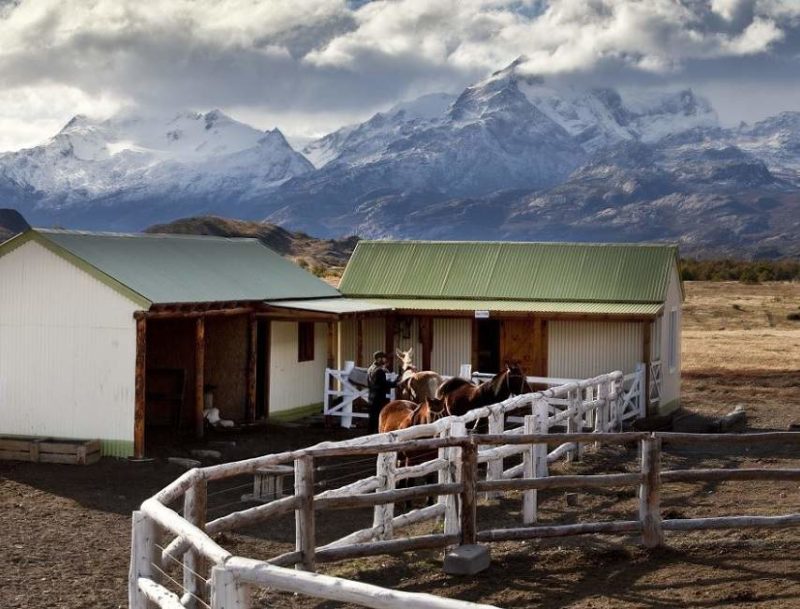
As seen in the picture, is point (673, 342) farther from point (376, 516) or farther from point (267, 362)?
point (376, 516)

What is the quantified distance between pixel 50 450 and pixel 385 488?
28.6 ft

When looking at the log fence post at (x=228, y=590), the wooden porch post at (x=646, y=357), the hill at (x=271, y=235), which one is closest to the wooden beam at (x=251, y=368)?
the wooden porch post at (x=646, y=357)

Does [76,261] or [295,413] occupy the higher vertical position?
[76,261]

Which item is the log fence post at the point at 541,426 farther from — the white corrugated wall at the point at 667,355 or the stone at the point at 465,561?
the white corrugated wall at the point at 667,355

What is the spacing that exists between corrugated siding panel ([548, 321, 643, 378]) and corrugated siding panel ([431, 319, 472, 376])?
191cm

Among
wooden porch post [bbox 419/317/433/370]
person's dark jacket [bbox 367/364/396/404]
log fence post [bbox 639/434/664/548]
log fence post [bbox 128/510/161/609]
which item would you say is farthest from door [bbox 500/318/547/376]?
log fence post [bbox 128/510/161/609]

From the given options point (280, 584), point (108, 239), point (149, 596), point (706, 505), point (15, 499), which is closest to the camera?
point (280, 584)

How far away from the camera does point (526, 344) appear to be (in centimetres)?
2648

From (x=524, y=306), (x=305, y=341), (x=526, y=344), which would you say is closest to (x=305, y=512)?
(x=305, y=341)

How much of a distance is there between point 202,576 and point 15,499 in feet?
28.6

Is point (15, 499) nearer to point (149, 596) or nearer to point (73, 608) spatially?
point (73, 608)

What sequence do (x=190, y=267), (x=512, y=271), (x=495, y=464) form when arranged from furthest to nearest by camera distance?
(x=512, y=271)
(x=190, y=267)
(x=495, y=464)

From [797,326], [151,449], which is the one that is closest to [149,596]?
[151,449]

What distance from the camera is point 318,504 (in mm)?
10094
